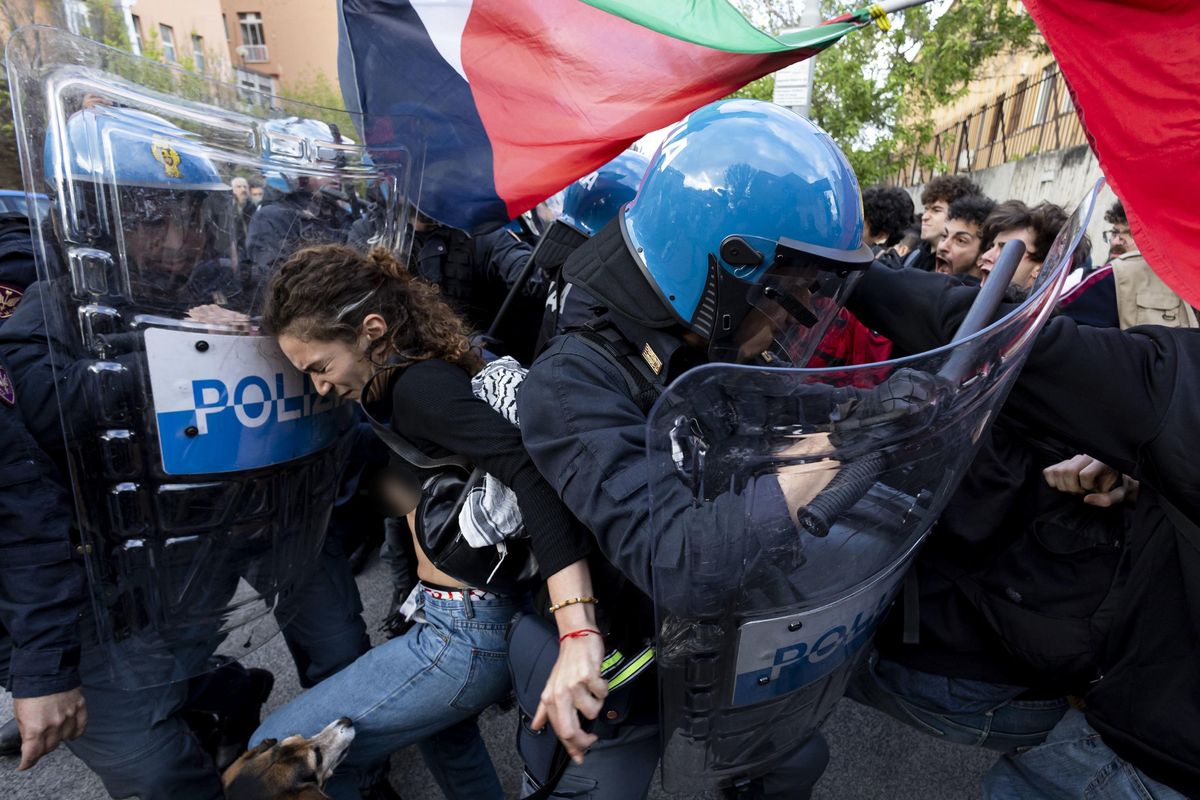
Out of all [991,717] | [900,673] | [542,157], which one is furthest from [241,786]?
[542,157]

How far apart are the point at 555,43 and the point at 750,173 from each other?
103 cm

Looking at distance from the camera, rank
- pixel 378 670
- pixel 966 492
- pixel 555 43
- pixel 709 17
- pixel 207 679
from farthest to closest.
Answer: pixel 207 679 < pixel 555 43 < pixel 709 17 < pixel 378 670 < pixel 966 492

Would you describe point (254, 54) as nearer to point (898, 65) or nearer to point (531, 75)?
point (898, 65)

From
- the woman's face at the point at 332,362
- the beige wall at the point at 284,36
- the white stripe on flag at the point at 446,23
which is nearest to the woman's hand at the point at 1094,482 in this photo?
the woman's face at the point at 332,362

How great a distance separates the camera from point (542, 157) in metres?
2.11

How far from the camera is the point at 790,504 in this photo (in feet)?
3.23

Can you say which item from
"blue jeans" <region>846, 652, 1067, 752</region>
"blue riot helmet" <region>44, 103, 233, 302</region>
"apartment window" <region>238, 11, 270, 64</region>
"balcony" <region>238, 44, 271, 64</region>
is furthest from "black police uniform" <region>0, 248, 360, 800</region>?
"apartment window" <region>238, 11, 270, 64</region>

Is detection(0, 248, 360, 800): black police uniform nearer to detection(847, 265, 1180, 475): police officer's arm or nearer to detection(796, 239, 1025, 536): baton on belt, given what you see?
A: detection(796, 239, 1025, 536): baton on belt

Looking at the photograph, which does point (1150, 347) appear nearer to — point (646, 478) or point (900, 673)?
point (646, 478)

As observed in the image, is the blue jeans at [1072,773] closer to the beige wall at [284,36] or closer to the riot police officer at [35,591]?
the riot police officer at [35,591]

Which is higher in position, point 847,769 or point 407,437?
point 407,437

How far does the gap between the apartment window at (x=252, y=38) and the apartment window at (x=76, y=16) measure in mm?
37560

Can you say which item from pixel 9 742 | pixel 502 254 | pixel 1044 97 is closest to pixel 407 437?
pixel 502 254

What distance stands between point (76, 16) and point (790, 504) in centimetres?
245
